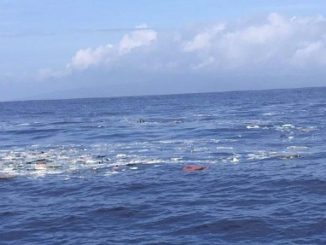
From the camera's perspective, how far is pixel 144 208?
83.7 feet

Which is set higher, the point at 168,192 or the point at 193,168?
the point at 193,168

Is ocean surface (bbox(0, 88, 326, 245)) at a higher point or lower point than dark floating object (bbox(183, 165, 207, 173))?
lower

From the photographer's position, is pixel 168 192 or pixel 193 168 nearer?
pixel 168 192

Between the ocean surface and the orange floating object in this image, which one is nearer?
the ocean surface

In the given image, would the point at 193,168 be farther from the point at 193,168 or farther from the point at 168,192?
the point at 168,192

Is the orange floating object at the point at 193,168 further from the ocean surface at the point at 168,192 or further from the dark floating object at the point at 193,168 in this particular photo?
the ocean surface at the point at 168,192

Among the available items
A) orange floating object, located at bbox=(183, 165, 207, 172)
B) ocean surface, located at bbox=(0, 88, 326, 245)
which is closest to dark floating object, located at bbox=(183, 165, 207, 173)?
orange floating object, located at bbox=(183, 165, 207, 172)

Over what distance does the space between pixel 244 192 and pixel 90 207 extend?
22.9ft

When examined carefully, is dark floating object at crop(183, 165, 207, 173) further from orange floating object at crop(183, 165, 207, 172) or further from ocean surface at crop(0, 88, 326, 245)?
ocean surface at crop(0, 88, 326, 245)

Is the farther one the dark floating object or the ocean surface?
the dark floating object

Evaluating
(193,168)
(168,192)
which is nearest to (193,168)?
(193,168)

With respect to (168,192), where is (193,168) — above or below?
above

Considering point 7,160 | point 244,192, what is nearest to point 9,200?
Result: point 244,192

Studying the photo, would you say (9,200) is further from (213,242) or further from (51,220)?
(213,242)
